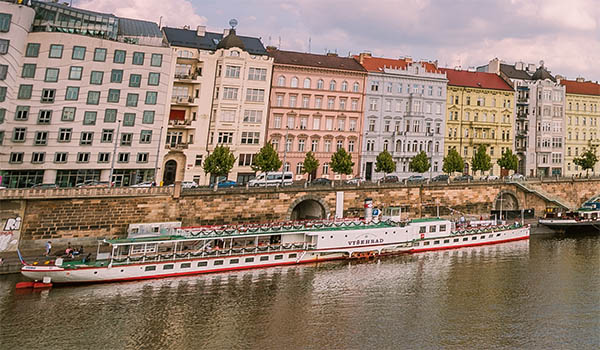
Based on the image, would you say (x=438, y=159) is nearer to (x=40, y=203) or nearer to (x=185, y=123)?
(x=185, y=123)

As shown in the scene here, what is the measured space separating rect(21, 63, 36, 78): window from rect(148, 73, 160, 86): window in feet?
37.9

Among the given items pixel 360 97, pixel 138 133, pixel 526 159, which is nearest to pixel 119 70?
pixel 138 133

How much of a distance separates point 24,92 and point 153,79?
13.0m

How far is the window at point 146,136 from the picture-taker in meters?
53.1

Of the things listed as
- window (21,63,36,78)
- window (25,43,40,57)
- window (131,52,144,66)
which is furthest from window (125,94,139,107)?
window (25,43,40,57)

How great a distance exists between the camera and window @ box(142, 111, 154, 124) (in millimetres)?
53031

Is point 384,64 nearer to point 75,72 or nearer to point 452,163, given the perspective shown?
point 452,163

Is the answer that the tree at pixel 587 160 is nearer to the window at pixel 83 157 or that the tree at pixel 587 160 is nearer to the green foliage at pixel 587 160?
the green foliage at pixel 587 160

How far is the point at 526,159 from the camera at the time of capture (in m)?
82.1

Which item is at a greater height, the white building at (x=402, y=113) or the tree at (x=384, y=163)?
the white building at (x=402, y=113)

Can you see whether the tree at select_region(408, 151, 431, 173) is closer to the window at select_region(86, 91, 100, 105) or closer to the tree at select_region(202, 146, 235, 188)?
the tree at select_region(202, 146, 235, 188)

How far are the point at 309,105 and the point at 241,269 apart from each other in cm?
3241

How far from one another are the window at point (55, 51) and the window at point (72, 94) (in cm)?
344

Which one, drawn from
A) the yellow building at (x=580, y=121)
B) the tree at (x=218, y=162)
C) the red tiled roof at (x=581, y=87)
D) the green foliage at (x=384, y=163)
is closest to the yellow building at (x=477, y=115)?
the yellow building at (x=580, y=121)
